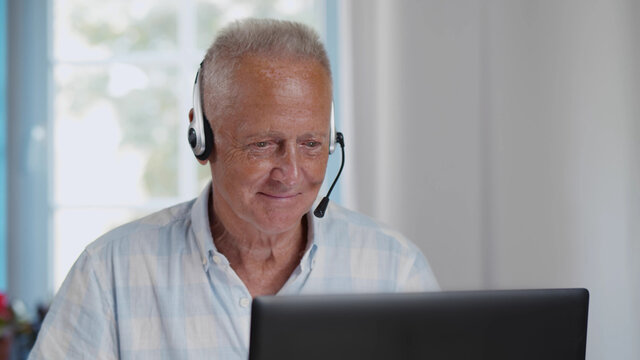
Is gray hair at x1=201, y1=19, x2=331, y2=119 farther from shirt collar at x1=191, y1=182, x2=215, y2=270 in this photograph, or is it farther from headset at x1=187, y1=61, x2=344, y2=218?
shirt collar at x1=191, y1=182, x2=215, y2=270

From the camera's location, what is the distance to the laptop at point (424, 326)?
2.24 ft

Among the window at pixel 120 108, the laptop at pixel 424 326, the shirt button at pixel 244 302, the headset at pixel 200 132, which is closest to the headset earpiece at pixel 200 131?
the headset at pixel 200 132

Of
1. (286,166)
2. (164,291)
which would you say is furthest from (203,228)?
(286,166)

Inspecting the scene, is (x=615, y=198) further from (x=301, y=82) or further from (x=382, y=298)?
(x=382, y=298)

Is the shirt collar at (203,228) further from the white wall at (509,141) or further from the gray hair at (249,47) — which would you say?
the white wall at (509,141)

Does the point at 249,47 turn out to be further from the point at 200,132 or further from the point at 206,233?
the point at 206,233

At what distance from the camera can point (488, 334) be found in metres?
0.73

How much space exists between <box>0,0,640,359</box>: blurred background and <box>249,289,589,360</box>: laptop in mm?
900

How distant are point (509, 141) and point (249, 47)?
98 centimetres

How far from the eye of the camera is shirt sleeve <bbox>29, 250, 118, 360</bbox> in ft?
3.83

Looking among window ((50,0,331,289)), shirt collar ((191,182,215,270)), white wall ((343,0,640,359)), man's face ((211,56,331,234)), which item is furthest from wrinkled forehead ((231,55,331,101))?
window ((50,0,331,289))

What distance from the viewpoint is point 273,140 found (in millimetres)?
1140

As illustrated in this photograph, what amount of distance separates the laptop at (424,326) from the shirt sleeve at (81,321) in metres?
0.60

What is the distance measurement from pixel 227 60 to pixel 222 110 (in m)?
0.08
